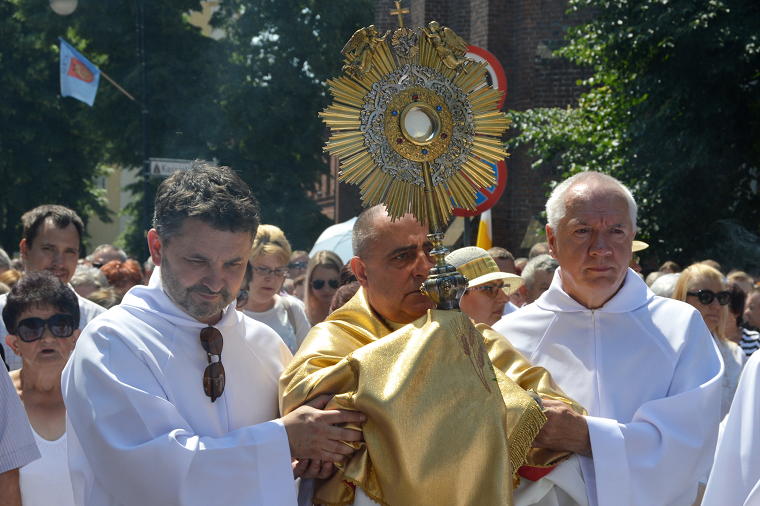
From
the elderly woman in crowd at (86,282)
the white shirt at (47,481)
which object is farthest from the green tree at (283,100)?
the white shirt at (47,481)

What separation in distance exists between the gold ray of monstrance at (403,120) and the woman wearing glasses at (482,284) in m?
2.01

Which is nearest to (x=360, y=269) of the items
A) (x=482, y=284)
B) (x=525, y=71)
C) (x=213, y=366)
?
(x=213, y=366)

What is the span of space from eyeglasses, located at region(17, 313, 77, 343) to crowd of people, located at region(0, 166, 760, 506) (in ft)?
0.08

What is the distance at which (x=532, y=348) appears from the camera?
3.46m

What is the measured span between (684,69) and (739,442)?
30.7 ft

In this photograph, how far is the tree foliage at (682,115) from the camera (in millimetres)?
10828

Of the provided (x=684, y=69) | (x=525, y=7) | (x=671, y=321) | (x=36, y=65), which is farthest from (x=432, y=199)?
(x=36, y=65)

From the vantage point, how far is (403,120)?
8.57 ft

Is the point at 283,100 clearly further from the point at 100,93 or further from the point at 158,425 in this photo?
the point at 158,425

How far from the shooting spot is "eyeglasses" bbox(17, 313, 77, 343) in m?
3.76

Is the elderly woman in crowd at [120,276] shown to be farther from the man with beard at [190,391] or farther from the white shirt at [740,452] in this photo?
the white shirt at [740,452]

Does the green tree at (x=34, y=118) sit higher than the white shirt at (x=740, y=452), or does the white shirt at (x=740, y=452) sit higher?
the green tree at (x=34, y=118)

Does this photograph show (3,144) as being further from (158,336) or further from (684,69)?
(158,336)

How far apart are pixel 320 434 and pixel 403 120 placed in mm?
1017
